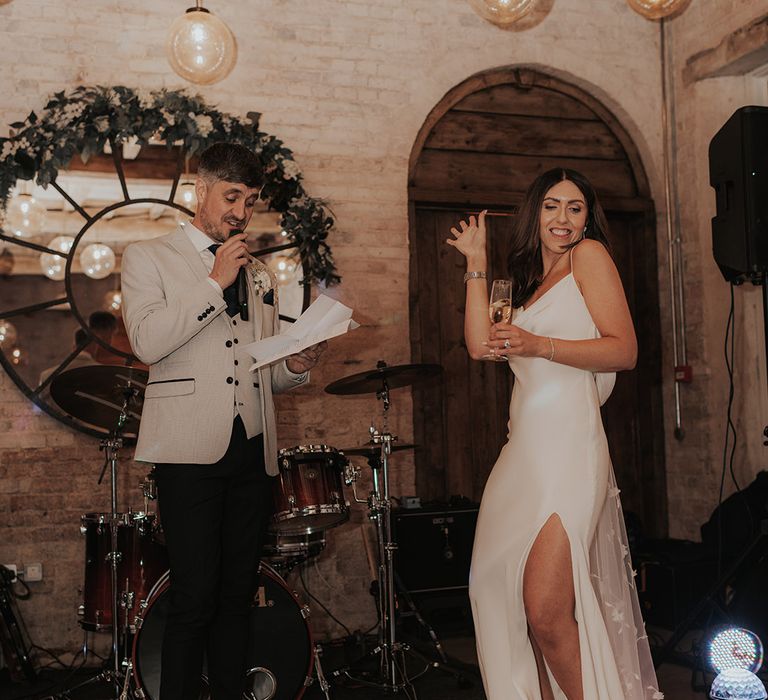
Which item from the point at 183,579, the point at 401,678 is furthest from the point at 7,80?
the point at 401,678

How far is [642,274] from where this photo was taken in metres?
6.15

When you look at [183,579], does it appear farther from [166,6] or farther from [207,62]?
[166,6]

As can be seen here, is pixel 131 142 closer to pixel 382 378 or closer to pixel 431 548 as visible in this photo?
pixel 382 378

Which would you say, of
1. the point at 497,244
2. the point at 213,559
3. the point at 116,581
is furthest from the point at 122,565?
the point at 497,244

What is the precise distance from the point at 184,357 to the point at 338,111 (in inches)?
115

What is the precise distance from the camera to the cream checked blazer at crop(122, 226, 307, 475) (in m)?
2.78

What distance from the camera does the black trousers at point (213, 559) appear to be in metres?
2.83

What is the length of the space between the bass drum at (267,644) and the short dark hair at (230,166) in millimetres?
1579

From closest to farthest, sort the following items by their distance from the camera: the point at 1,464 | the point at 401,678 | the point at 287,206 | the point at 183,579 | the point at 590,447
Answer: the point at 590,447 < the point at 183,579 < the point at 401,678 < the point at 1,464 < the point at 287,206

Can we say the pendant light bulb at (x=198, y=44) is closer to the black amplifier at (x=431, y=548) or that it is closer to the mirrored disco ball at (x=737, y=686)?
the black amplifier at (x=431, y=548)

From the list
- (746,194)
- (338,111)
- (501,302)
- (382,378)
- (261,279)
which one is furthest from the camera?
(338,111)

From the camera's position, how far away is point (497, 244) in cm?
591

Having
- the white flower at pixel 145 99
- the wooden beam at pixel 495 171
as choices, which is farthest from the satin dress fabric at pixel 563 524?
the wooden beam at pixel 495 171

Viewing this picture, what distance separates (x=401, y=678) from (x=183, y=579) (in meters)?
1.58
